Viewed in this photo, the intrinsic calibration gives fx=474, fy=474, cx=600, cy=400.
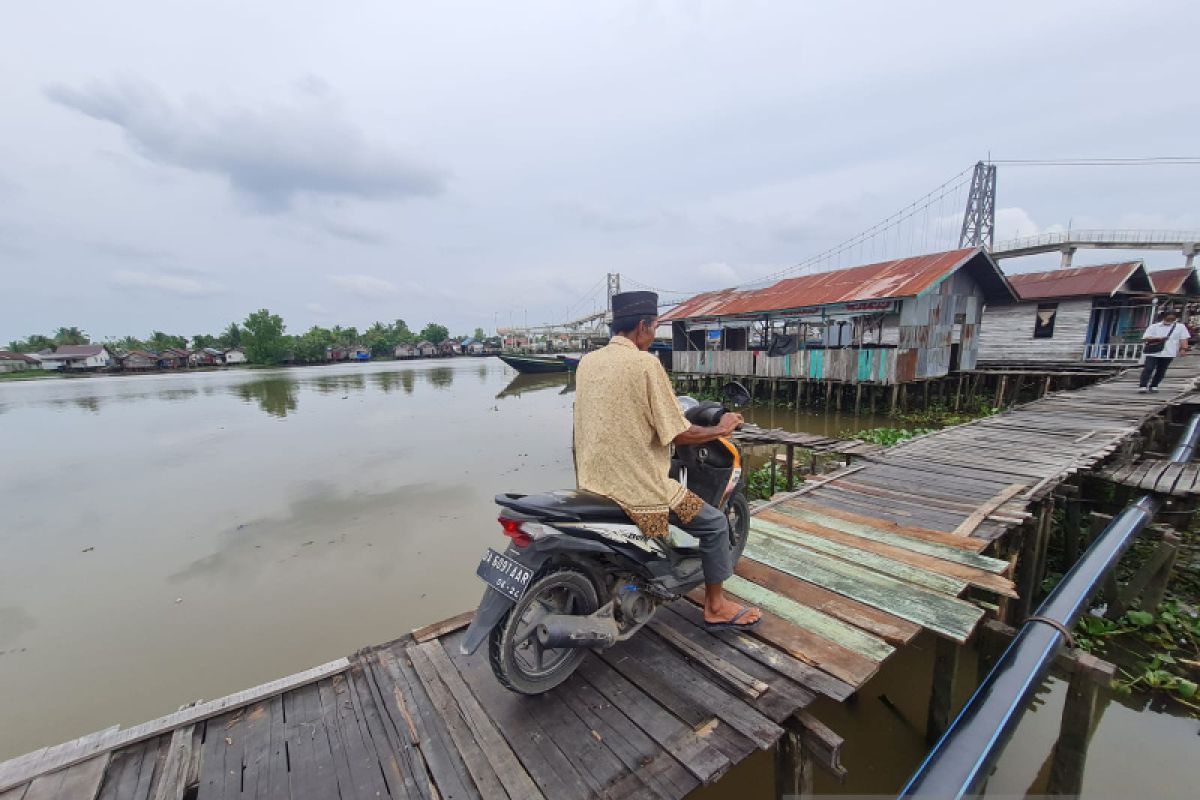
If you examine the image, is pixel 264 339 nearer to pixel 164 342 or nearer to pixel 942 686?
pixel 164 342

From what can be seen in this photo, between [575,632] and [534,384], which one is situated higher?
[575,632]

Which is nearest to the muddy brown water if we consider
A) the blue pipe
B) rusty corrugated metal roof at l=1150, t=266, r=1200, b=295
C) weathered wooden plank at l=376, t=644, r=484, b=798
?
the blue pipe

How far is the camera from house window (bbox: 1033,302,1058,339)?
17.4m

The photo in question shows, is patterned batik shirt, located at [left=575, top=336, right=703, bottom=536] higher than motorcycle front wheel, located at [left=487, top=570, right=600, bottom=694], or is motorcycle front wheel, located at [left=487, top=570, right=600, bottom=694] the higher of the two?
patterned batik shirt, located at [left=575, top=336, right=703, bottom=536]

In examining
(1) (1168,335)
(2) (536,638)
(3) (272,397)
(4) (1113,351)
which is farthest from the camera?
(3) (272,397)

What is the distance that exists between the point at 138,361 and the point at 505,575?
75332mm

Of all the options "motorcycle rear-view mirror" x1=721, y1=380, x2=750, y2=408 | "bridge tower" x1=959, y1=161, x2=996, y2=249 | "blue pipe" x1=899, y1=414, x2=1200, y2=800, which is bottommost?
"blue pipe" x1=899, y1=414, x2=1200, y2=800

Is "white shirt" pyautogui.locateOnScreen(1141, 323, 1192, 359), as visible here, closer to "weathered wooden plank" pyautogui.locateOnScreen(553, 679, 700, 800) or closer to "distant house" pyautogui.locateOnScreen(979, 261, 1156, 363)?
"distant house" pyautogui.locateOnScreen(979, 261, 1156, 363)

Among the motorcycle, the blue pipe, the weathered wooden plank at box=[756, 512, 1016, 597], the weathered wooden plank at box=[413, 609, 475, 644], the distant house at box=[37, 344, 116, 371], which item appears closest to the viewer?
the blue pipe

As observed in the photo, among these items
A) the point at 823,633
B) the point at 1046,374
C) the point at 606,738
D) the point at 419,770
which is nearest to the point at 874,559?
the point at 823,633

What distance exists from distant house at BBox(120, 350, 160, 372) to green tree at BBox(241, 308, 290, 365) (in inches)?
360

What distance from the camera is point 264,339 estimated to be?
58.6m

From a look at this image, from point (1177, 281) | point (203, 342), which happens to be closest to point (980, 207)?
point (1177, 281)

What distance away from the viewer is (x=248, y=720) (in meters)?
2.20
